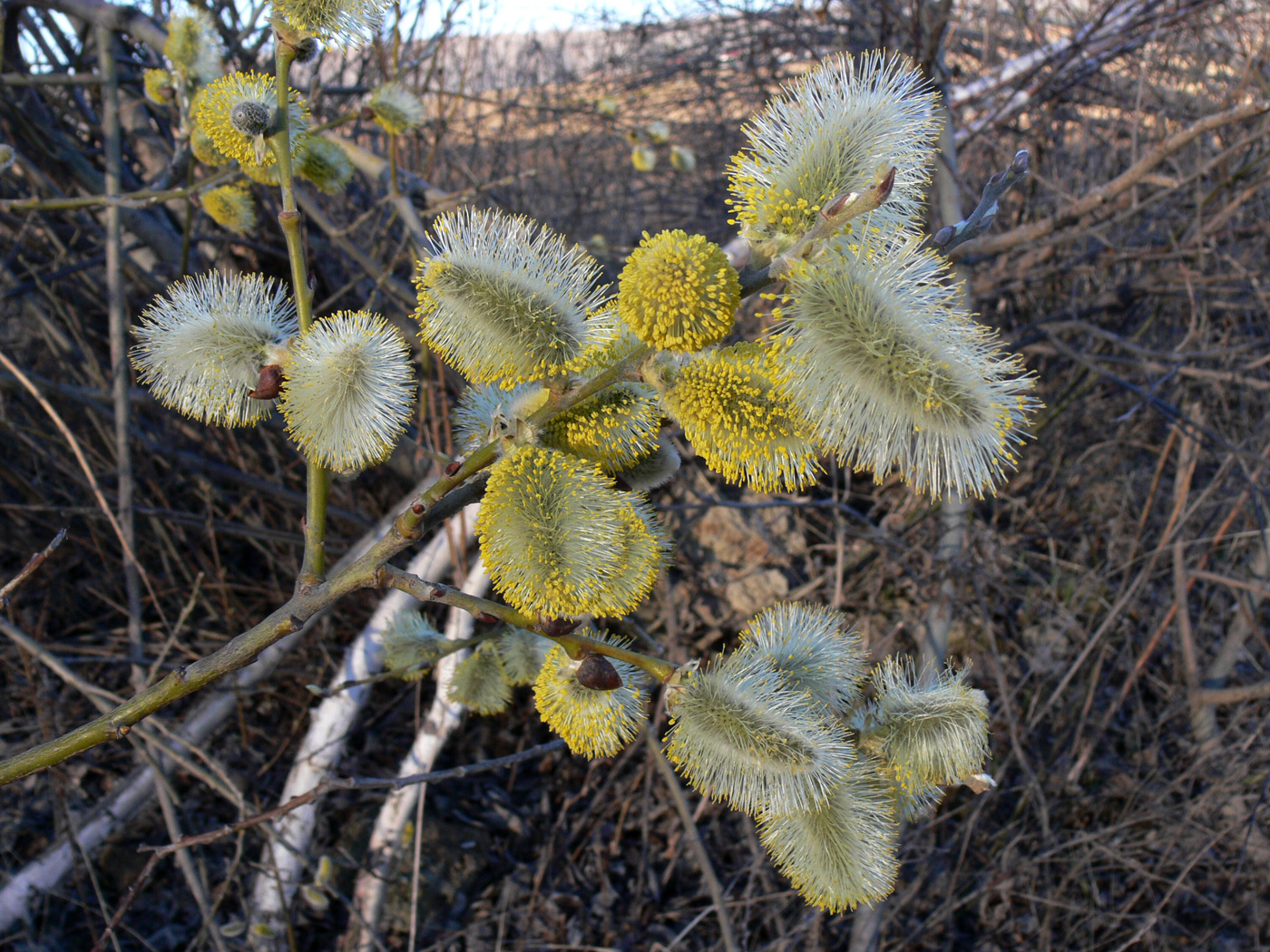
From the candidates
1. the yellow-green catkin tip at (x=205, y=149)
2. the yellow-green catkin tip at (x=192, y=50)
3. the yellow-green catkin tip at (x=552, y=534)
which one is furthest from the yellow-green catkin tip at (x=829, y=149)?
the yellow-green catkin tip at (x=192, y=50)

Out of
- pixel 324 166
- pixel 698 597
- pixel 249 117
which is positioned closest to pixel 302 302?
pixel 249 117

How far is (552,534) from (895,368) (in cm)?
41

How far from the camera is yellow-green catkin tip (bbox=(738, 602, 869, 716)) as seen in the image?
1.17 meters

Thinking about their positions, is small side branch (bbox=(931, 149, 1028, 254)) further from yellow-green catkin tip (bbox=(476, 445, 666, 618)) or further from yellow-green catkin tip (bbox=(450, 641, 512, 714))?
yellow-green catkin tip (bbox=(450, 641, 512, 714))

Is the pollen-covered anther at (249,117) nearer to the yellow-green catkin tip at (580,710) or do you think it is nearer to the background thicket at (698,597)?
the yellow-green catkin tip at (580,710)

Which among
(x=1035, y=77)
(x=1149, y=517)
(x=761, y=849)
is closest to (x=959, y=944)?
(x=761, y=849)

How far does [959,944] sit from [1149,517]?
224 centimetres

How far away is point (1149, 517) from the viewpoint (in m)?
3.86

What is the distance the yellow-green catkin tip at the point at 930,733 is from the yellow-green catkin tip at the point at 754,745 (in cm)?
12

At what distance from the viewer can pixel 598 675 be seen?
102cm

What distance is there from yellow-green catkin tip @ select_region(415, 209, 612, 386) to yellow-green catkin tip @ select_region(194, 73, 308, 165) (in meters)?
0.35

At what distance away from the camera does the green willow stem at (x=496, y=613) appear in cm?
97

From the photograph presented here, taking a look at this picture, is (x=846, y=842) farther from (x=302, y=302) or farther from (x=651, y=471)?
(x=302, y=302)

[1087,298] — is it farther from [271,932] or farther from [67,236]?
[67,236]
